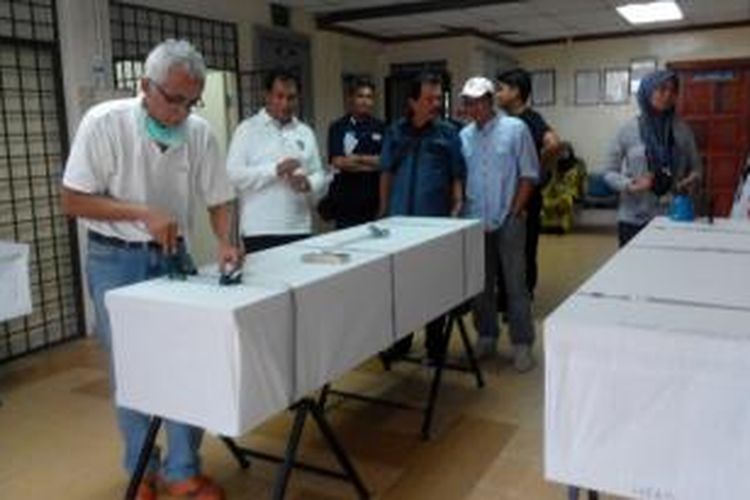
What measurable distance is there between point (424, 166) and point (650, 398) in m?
2.06

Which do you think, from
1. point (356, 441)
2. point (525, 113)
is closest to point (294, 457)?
point (356, 441)

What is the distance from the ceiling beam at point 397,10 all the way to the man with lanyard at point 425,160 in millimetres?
2886

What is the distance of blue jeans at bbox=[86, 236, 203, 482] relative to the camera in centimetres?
212

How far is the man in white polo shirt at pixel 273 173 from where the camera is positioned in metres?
3.20

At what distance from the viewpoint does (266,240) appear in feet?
10.7

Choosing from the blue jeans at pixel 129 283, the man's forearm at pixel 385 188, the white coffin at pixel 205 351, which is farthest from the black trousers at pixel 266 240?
the white coffin at pixel 205 351

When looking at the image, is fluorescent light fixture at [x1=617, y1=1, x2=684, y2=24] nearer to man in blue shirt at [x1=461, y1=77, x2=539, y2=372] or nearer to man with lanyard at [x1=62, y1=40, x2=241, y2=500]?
man in blue shirt at [x1=461, y1=77, x2=539, y2=372]

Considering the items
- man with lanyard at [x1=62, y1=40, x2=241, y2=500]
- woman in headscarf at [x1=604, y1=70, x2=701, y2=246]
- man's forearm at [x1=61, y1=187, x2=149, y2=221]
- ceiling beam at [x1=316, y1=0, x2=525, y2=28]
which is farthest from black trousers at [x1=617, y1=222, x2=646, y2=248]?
ceiling beam at [x1=316, y1=0, x2=525, y2=28]

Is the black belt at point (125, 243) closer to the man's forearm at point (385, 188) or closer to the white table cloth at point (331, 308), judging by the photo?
the white table cloth at point (331, 308)

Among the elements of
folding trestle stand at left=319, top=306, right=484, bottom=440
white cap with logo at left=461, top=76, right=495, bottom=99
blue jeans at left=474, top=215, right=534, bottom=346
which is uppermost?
white cap with logo at left=461, top=76, right=495, bottom=99

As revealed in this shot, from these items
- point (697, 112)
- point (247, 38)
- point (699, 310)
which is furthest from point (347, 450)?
point (697, 112)

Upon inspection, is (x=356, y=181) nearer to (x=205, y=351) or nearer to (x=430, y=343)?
(x=430, y=343)

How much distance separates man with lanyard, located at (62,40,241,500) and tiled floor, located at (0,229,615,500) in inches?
10.5

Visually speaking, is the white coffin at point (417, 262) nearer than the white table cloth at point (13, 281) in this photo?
Yes
